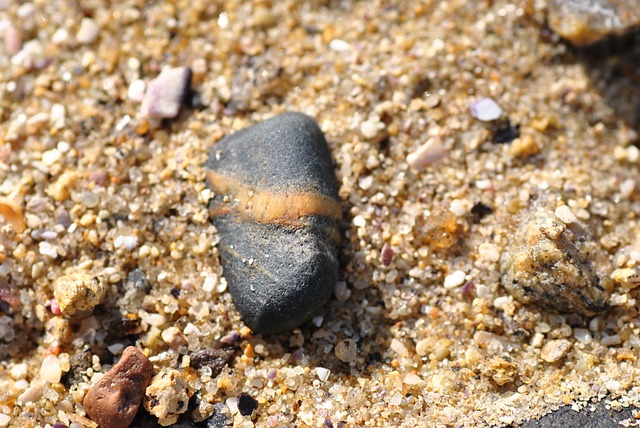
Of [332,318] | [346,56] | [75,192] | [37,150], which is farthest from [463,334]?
[37,150]

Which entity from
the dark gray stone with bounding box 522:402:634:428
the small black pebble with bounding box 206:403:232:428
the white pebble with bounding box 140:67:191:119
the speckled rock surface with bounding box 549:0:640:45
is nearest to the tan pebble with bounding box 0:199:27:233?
the white pebble with bounding box 140:67:191:119

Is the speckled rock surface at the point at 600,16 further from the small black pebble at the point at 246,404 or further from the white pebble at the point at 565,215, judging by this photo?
the small black pebble at the point at 246,404

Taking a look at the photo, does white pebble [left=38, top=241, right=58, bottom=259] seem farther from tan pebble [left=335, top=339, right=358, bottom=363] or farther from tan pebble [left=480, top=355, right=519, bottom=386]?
tan pebble [left=480, top=355, right=519, bottom=386]

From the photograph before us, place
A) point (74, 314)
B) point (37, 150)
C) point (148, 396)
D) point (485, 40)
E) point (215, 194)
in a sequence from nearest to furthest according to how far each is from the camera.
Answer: point (148, 396), point (74, 314), point (215, 194), point (37, 150), point (485, 40)

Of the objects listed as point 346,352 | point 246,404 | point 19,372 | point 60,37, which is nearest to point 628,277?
point 346,352

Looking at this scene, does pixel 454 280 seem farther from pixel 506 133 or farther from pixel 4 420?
pixel 4 420

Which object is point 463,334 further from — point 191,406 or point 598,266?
point 191,406
